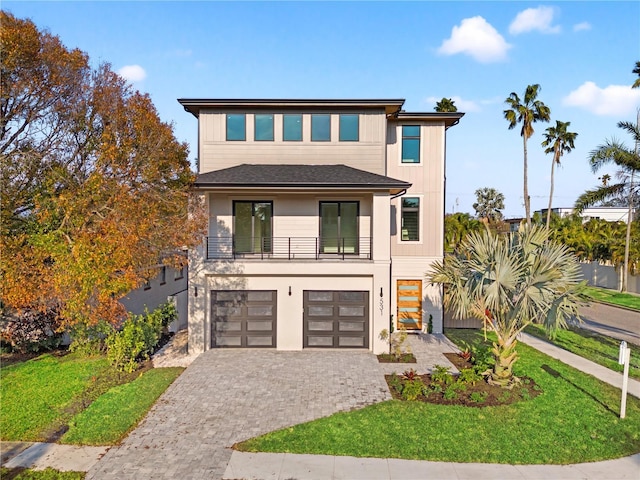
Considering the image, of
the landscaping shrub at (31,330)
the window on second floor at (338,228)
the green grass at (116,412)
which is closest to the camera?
the green grass at (116,412)

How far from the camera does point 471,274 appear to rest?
34.4 ft

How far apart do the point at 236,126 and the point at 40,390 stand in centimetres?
1067

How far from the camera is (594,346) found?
15.1 metres

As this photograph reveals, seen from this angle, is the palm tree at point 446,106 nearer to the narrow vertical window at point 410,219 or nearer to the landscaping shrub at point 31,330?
the narrow vertical window at point 410,219

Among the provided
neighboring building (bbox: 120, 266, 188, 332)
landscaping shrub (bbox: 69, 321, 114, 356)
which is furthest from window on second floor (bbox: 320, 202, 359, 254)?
landscaping shrub (bbox: 69, 321, 114, 356)

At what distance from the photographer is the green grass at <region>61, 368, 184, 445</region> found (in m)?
7.83

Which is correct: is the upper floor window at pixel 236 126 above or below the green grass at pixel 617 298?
above

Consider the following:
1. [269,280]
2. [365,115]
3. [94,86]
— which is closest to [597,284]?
[365,115]

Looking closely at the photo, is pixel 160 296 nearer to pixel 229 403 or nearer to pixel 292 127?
pixel 292 127

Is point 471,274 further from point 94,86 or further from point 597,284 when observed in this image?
point 597,284

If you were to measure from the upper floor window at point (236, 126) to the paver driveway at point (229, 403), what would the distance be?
820cm

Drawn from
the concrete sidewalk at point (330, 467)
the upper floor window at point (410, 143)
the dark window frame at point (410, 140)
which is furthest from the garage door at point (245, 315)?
the upper floor window at point (410, 143)

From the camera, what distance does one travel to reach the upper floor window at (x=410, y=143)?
653 inches

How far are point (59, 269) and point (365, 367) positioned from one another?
29.3 ft
